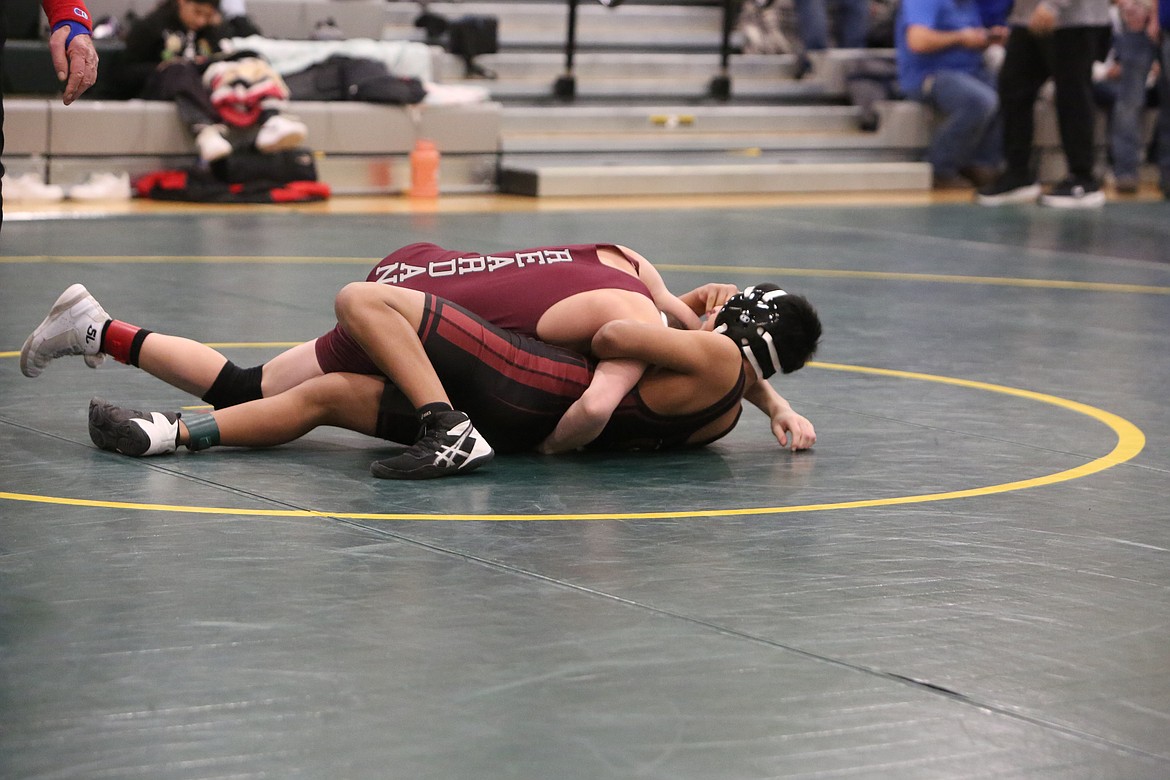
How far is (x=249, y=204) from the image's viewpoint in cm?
1012

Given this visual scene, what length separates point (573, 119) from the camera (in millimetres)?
12336

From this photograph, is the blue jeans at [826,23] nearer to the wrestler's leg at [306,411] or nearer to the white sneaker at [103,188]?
the white sneaker at [103,188]

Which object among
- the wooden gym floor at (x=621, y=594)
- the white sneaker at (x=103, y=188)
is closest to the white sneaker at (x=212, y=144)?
the white sneaker at (x=103, y=188)

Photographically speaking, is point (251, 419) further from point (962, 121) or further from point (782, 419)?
point (962, 121)

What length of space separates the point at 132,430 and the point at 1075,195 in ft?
29.6

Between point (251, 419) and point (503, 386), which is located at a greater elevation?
point (503, 386)

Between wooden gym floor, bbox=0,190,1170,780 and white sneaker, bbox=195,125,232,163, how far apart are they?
4055 millimetres

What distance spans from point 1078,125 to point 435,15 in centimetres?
435

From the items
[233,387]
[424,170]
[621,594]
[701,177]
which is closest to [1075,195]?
[701,177]

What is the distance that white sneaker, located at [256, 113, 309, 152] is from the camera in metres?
9.98

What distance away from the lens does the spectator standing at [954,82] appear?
12273mm

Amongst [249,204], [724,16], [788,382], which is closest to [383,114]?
[249,204]

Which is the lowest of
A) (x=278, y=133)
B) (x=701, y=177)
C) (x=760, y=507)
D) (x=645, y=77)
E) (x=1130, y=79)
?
(x=760, y=507)

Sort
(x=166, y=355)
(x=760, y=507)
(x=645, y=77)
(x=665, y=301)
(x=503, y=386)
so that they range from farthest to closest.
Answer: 1. (x=645, y=77)
2. (x=665, y=301)
3. (x=166, y=355)
4. (x=503, y=386)
5. (x=760, y=507)
